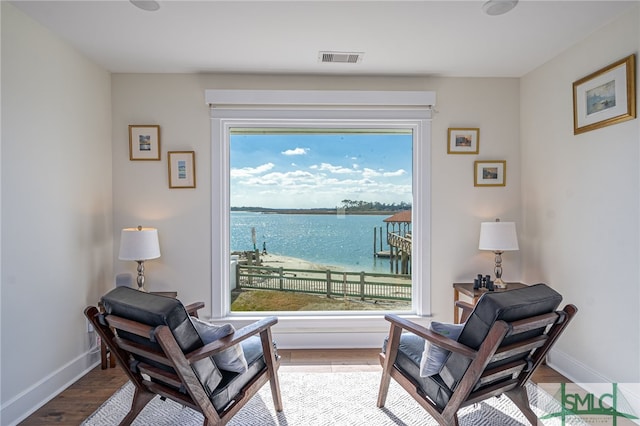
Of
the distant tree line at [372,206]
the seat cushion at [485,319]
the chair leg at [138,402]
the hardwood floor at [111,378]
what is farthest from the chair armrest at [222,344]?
the distant tree line at [372,206]

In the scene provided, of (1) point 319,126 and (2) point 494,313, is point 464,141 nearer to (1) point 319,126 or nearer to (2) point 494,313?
(1) point 319,126

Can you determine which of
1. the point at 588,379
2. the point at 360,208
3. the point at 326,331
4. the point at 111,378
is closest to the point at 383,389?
the point at 326,331

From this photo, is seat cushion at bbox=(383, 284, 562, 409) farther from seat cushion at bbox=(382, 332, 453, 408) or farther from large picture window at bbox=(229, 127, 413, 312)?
large picture window at bbox=(229, 127, 413, 312)

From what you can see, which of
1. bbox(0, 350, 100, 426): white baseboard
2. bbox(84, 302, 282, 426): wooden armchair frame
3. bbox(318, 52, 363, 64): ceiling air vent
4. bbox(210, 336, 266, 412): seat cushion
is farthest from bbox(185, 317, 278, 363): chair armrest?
bbox(318, 52, 363, 64): ceiling air vent

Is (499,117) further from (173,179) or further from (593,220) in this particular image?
(173,179)

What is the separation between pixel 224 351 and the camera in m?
1.80

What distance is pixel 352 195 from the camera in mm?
3400

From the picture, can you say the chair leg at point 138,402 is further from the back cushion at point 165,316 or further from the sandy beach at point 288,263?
the sandy beach at point 288,263

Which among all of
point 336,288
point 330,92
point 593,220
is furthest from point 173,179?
point 593,220

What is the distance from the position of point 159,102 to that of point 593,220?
3.67m

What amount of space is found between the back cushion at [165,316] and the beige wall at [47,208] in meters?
0.92

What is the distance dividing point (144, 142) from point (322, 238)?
1.89m

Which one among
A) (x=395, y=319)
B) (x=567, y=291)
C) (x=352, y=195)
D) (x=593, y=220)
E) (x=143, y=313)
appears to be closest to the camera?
(x=143, y=313)

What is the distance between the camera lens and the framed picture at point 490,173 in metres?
3.21
